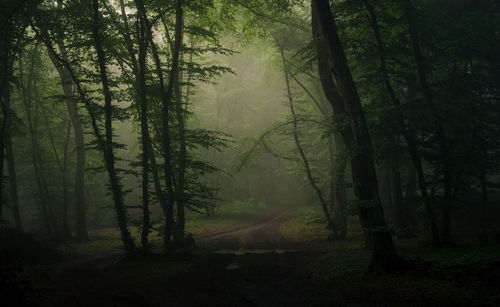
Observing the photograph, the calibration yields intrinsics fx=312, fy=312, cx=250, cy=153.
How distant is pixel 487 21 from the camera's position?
12.4m

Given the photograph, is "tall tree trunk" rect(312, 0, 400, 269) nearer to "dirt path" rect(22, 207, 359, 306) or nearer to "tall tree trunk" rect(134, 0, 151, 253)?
"dirt path" rect(22, 207, 359, 306)

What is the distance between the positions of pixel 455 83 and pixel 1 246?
17622 mm

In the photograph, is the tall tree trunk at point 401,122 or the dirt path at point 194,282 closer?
the dirt path at point 194,282

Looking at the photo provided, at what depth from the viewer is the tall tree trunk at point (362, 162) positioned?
299 inches

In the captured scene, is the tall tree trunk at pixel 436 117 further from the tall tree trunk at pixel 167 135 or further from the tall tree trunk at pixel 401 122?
the tall tree trunk at pixel 167 135

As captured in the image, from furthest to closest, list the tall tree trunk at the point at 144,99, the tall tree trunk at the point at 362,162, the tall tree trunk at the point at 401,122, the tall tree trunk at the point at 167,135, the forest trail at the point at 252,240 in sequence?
1. the forest trail at the point at 252,240
2. the tall tree trunk at the point at 167,135
3. the tall tree trunk at the point at 144,99
4. the tall tree trunk at the point at 401,122
5. the tall tree trunk at the point at 362,162

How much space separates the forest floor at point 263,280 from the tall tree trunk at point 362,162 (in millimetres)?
651

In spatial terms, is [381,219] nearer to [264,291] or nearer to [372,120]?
[264,291]

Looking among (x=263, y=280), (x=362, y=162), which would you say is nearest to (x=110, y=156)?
(x=263, y=280)

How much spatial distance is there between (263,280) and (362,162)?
4.07 meters

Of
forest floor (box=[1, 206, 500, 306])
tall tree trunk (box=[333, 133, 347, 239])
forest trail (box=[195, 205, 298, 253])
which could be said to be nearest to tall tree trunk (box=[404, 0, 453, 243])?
forest floor (box=[1, 206, 500, 306])

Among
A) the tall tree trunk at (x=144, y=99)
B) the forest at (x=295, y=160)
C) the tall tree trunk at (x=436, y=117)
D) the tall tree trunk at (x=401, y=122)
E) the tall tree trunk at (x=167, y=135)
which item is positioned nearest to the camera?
the forest at (x=295, y=160)

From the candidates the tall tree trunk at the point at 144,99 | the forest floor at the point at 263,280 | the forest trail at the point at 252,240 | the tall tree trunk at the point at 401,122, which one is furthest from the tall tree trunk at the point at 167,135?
the tall tree trunk at the point at 401,122

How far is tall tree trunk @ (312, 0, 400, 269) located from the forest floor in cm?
65
